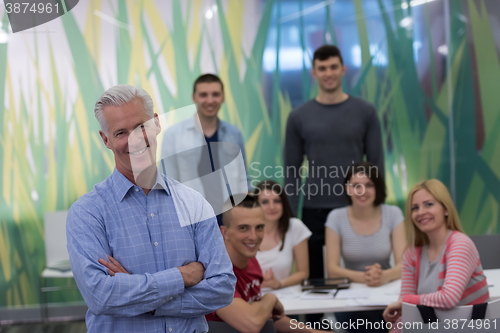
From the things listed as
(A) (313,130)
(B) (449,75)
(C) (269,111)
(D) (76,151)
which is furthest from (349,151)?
(D) (76,151)

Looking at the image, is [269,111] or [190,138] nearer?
[190,138]

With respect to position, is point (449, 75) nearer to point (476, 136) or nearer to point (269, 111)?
point (476, 136)

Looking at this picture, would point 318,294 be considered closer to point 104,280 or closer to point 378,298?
point 378,298

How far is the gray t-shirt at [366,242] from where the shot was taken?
338 cm

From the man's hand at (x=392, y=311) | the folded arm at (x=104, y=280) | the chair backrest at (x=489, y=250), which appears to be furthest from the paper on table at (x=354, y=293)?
the folded arm at (x=104, y=280)

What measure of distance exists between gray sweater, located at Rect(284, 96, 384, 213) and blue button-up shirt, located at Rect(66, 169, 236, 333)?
7.78 feet

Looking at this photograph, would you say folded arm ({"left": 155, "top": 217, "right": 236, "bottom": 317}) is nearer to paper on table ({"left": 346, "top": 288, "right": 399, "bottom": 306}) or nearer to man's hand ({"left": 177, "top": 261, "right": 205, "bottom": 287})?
man's hand ({"left": 177, "top": 261, "right": 205, "bottom": 287})

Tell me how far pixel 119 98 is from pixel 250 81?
11.4 feet

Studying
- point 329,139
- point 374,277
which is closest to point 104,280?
point 374,277

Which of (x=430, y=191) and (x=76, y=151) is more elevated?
(x=76, y=151)

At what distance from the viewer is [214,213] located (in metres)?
1.62

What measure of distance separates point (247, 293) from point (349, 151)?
5.82ft

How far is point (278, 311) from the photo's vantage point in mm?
2539

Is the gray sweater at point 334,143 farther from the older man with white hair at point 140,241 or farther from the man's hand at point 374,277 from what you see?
the older man with white hair at point 140,241
